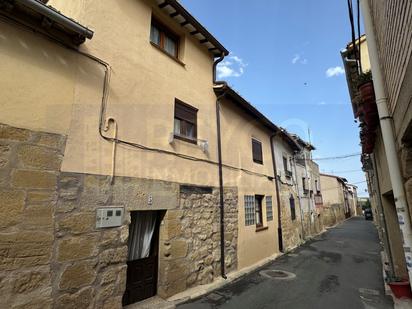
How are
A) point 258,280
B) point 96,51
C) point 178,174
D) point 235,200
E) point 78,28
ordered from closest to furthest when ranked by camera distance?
point 78,28 → point 96,51 → point 178,174 → point 258,280 → point 235,200

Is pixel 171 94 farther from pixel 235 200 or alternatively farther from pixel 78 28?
pixel 235 200

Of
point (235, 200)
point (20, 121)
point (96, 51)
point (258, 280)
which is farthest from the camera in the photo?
point (235, 200)

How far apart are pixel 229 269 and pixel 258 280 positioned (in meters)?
0.81

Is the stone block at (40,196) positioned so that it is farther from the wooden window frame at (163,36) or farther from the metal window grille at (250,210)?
the metal window grille at (250,210)

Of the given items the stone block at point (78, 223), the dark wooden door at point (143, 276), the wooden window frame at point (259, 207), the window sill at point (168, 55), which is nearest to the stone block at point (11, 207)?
the stone block at point (78, 223)

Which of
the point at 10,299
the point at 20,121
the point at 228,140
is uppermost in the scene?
the point at 228,140

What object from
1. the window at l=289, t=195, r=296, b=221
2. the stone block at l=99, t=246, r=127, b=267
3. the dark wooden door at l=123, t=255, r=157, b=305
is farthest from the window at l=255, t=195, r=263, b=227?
the stone block at l=99, t=246, r=127, b=267

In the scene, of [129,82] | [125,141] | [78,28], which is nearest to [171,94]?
[129,82]

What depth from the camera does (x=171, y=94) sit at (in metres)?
5.94

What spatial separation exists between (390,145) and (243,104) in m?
5.45

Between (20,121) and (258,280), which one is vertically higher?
(20,121)

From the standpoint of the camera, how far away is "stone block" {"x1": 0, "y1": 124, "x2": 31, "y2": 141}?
3.19m

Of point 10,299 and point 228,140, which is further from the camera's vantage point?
point 228,140

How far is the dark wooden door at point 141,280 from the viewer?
468 centimetres
